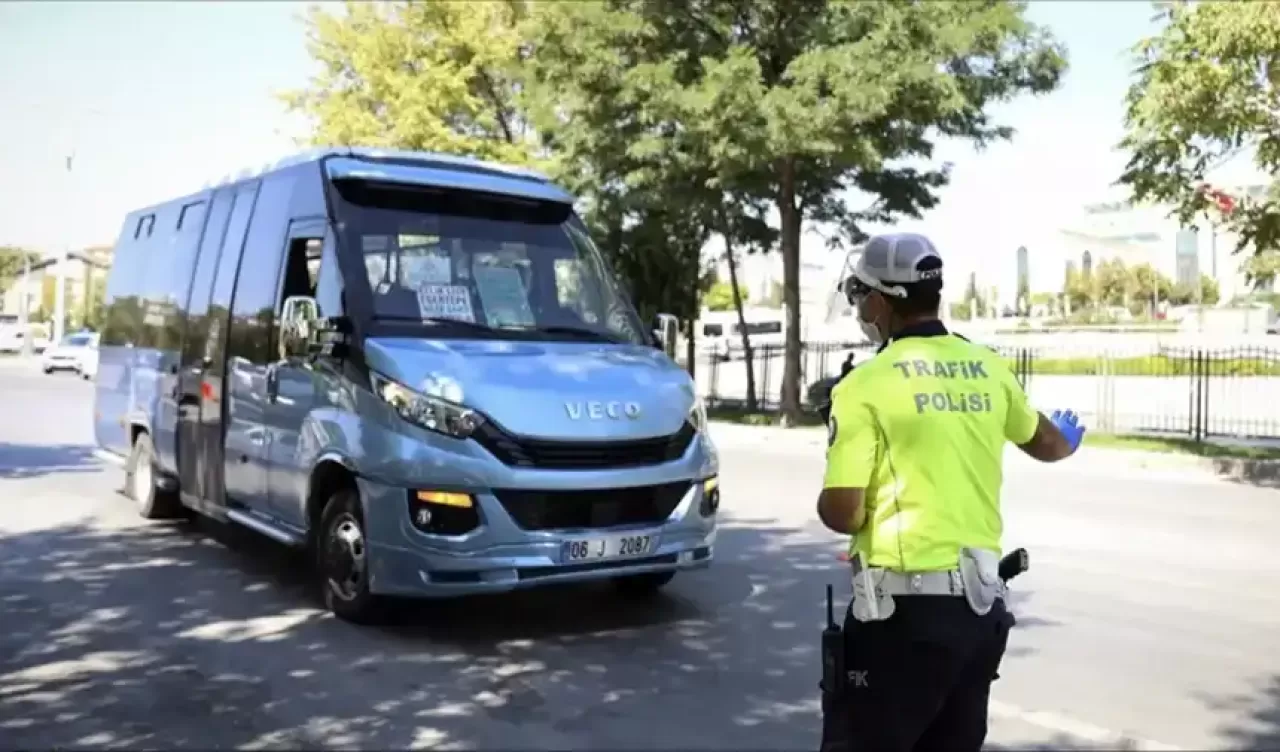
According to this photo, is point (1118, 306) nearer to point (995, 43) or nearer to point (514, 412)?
point (995, 43)

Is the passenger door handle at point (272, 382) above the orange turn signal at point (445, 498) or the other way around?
above

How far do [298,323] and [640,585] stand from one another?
2.43 metres

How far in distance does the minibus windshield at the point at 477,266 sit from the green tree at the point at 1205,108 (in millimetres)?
9385

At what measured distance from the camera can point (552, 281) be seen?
23.4 feet

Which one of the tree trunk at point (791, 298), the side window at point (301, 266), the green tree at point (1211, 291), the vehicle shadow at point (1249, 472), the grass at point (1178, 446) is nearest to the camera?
the side window at point (301, 266)

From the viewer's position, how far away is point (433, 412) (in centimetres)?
590

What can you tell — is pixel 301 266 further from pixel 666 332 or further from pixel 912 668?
pixel 912 668

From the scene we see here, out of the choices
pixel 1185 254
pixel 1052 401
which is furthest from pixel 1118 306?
pixel 1052 401

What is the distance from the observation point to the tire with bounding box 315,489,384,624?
6312 mm

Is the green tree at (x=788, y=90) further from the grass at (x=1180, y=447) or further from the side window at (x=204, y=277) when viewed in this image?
the side window at (x=204, y=277)

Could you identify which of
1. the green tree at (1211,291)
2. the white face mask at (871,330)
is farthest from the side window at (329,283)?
the green tree at (1211,291)

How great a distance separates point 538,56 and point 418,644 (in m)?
16.9

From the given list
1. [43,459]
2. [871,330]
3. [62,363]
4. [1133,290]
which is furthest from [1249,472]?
[1133,290]

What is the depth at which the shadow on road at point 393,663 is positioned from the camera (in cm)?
481
